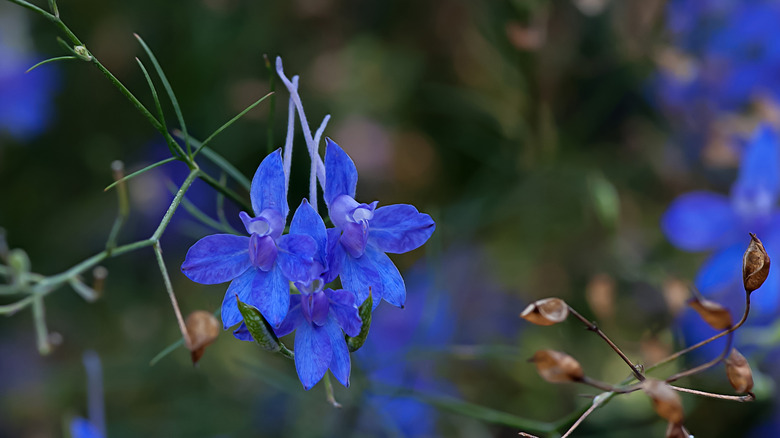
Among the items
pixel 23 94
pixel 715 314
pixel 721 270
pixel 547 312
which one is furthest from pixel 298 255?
pixel 23 94

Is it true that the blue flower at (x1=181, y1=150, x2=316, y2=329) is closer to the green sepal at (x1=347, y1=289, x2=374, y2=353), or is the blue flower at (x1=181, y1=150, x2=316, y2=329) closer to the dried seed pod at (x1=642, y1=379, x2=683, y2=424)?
the green sepal at (x1=347, y1=289, x2=374, y2=353)

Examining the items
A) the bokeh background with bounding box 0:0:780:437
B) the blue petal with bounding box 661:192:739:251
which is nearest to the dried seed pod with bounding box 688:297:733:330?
the blue petal with bounding box 661:192:739:251

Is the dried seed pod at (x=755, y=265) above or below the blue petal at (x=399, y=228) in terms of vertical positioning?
above

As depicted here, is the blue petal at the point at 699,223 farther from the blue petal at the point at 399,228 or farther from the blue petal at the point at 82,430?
the blue petal at the point at 82,430

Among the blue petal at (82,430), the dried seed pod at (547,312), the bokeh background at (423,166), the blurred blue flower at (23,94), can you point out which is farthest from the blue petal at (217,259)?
the blurred blue flower at (23,94)

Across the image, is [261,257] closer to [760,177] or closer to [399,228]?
[399,228]

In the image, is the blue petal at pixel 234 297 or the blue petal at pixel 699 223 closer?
the blue petal at pixel 234 297
